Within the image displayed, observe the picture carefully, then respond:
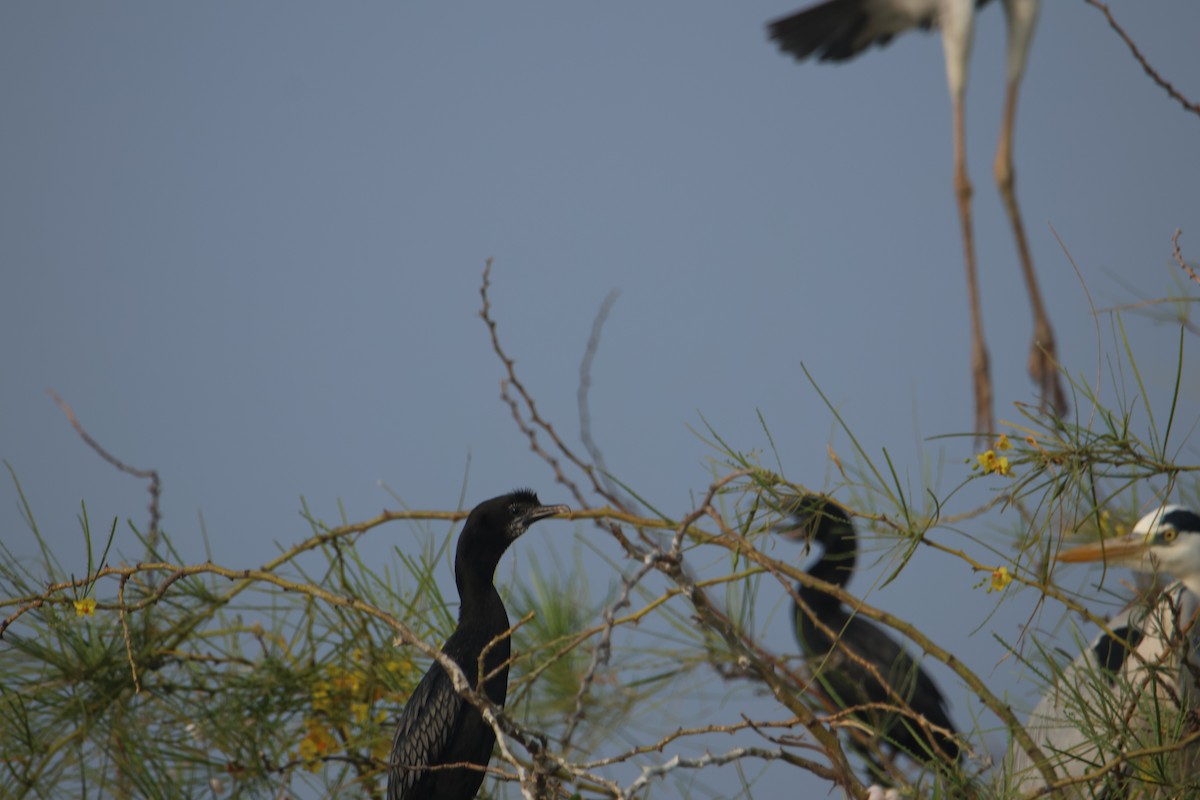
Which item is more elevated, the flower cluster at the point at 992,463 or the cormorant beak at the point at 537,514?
the cormorant beak at the point at 537,514

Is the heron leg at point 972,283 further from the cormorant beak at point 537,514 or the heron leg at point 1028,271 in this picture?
the cormorant beak at point 537,514

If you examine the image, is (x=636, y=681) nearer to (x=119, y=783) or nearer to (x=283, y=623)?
(x=283, y=623)

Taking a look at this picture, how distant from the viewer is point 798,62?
7.16ft

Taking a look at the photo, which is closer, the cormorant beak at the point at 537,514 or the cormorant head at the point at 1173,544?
the cormorant beak at the point at 537,514

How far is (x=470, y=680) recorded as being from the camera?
2.74 feet

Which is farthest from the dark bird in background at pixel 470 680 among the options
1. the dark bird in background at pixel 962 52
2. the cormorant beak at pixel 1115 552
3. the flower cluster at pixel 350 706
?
the dark bird in background at pixel 962 52

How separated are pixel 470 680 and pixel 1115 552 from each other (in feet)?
1.91

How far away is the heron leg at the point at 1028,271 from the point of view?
184 cm

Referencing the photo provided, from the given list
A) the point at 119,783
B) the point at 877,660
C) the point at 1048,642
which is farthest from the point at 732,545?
the point at 877,660

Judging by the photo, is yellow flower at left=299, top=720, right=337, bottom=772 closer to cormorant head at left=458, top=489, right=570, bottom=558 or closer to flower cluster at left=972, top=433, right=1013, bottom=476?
cormorant head at left=458, top=489, right=570, bottom=558

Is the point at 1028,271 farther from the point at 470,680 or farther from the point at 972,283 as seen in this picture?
the point at 470,680

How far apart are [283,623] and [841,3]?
4.87 ft

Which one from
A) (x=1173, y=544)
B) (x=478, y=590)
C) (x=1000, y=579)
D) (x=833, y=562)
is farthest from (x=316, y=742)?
(x=833, y=562)

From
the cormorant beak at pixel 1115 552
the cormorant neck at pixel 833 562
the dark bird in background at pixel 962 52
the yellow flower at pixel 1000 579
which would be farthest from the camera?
the dark bird in background at pixel 962 52
